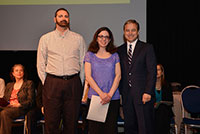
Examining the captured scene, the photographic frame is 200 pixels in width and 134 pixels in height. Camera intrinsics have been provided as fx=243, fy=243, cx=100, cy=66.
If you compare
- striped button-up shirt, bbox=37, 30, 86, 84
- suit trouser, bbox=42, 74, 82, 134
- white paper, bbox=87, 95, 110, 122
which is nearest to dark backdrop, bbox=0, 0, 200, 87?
striped button-up shirt, bbox=37, 30, 86, 84

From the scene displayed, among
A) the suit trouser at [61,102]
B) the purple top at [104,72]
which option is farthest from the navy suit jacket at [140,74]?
the suit trouser at [61,102]

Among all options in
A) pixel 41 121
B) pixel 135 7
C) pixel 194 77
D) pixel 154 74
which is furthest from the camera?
pixel 194 77

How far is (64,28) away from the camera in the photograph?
113 inches

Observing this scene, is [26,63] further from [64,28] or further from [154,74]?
[154,74]

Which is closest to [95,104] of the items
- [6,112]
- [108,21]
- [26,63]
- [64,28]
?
[64,28]

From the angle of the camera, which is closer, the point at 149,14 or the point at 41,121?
the point at 41,121

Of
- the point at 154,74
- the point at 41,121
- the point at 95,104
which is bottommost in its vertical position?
the point at 41,121

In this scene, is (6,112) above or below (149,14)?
below

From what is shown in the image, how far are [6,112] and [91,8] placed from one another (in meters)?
2.25

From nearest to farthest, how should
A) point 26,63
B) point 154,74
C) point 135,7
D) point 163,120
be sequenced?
point 154,74, point 163,120, point 135,7, point 26,63

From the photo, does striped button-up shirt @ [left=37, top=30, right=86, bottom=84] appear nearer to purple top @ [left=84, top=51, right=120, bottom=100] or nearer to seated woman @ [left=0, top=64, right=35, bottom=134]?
purple top @ [left=84, top=51, right=120, bottom=100]

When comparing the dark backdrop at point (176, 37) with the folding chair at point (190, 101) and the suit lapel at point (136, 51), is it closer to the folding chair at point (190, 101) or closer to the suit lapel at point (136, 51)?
the folding chair at point (190, 101)

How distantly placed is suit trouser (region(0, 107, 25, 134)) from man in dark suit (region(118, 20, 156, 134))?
183cm

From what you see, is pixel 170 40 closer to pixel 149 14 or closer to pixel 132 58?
pixel 149 14
